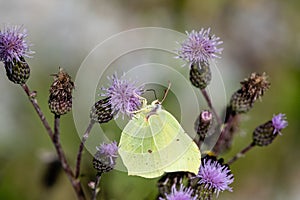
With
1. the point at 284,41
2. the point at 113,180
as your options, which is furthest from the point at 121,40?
the point at 113,180

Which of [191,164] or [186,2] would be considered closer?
[191,164]

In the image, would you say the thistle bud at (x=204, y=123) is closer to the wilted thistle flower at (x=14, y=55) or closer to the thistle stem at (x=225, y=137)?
the thistle stem at (x=225, y=137)

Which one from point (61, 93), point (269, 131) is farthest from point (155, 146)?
point (269, 131)

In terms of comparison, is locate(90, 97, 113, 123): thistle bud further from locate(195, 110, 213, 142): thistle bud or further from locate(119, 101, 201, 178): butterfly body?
locate(195, 110, 213, 142): thistle bud

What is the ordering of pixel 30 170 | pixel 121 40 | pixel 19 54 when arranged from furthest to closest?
pixel 121 40 < pixel 30 170 < pixel 19 54

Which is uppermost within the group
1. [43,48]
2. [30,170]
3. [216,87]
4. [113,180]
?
[216,87]

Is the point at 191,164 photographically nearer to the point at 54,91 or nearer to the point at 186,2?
the point at 54,91

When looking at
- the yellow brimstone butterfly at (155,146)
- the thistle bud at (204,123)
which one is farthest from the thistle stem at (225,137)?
the yellow brimstone butterfly at (155,146)

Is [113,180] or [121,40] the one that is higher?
[121,40]
